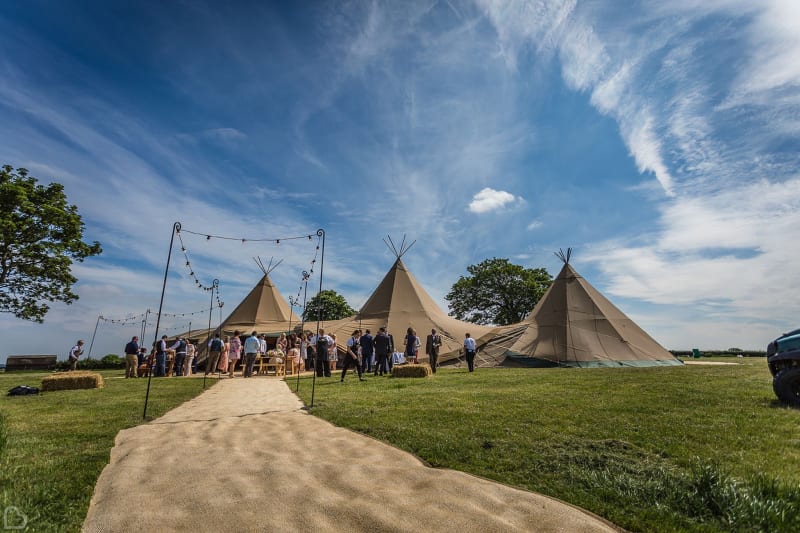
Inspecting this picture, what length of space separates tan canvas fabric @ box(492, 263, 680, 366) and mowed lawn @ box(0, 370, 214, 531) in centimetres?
A: 1434

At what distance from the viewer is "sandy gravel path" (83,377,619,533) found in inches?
93.5

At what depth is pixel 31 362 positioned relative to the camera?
2331cm

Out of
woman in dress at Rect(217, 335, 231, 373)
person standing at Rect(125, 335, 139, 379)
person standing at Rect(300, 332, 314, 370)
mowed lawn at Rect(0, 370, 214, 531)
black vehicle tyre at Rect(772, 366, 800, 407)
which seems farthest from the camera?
woman in dress at Rect(217, 335, 231, 373)

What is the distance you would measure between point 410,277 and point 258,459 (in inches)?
788

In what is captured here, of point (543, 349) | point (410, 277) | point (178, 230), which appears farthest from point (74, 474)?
point (410, 277)

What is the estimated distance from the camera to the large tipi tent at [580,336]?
16641 millimetres

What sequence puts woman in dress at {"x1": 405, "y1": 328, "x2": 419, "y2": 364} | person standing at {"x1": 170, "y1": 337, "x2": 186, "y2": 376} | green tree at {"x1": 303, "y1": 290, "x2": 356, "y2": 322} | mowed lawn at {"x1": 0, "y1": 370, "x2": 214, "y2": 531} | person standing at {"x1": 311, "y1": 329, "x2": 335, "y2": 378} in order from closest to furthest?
1. mowed lawn at {"x1": 0, "y1": 370, "x2": 214, "y2": 531}
2. person standing at {"x1": 311, "y1": 329, "x2": 335, "y2": 378}
3. woman in dress at {"x1": 405, "y1": 328, "x2": 419, "y2": 364}
4. person standing at {"x1": 170, "y1": 337, "x2": 186, "y2": 376}
5. green tree at {"x1": 303, "y1": 290, "x2": 356, "y2": 322}

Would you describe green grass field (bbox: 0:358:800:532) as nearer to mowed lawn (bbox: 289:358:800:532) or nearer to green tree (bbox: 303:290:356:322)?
mowed lawn (bbox: 289:358:800:532)

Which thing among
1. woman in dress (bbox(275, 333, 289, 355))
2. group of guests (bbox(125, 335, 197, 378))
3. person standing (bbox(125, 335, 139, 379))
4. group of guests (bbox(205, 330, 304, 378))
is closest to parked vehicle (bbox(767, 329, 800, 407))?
group of guests (bbox(205, 330, 304, 378))

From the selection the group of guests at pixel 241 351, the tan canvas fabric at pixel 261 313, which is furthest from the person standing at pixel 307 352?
the tan canvas fabric at pixel 261 313

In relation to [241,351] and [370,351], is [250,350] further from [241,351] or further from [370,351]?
[370,351]

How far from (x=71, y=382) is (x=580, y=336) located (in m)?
17.7

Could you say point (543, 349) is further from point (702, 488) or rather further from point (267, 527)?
point (267, 527)

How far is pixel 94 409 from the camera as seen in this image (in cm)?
680
